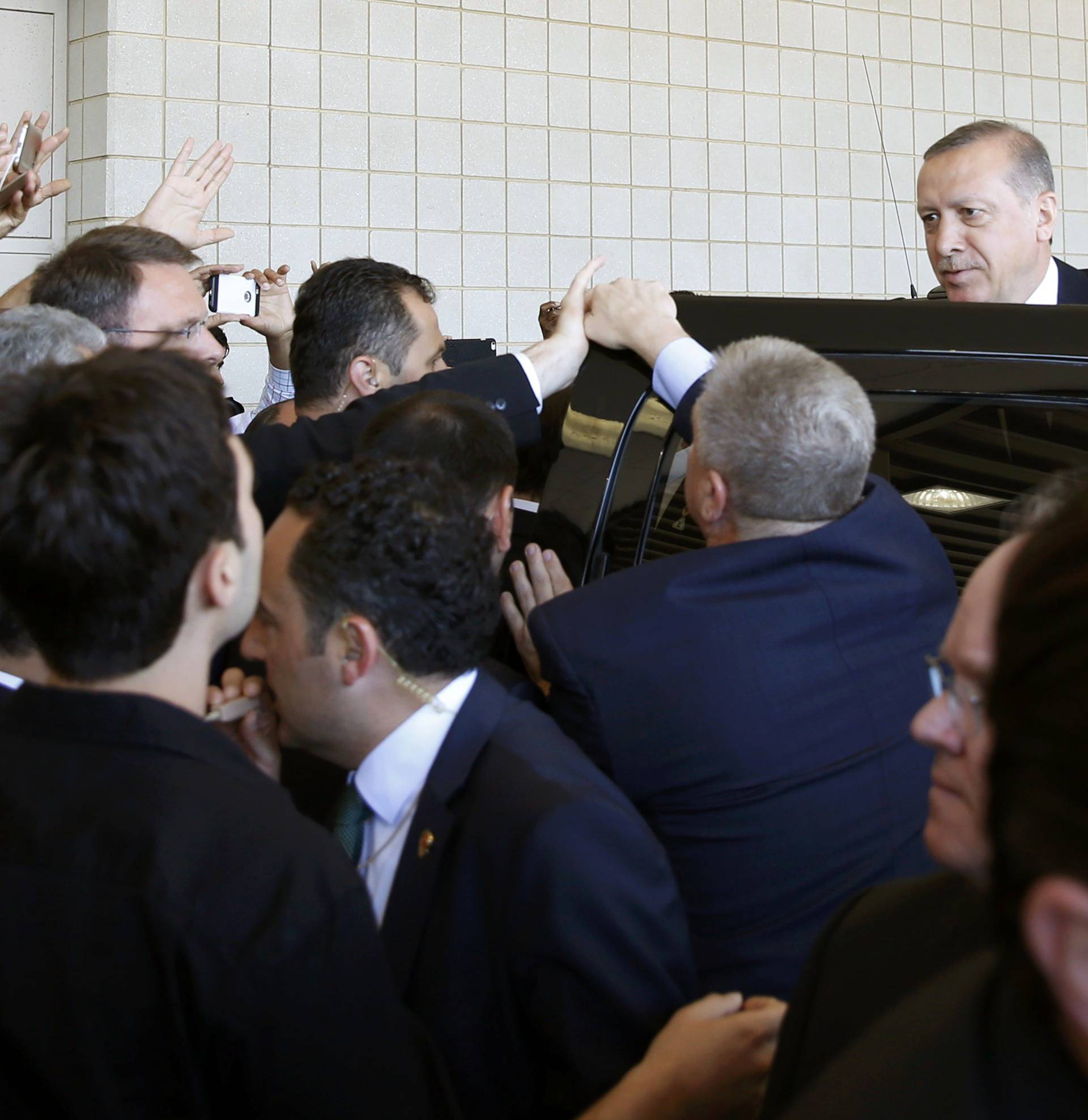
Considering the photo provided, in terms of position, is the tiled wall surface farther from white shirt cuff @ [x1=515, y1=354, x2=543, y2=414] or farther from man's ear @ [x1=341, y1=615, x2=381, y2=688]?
man's ear @ [x1=341, y1=615, x2=381, y2=688]

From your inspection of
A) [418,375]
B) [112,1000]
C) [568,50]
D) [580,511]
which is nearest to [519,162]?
[568,50]

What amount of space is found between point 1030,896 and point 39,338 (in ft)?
5.51

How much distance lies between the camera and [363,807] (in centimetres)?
145

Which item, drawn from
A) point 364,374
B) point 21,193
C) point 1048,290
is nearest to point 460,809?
point 364,374

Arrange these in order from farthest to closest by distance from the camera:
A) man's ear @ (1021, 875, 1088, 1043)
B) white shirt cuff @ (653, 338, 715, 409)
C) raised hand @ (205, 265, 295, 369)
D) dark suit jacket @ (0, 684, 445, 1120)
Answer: raised hand @ (205, 265, 295, 369) → white shirt cuff @ (653, 338, 715, 409) → dark suit jacket @ (0, 684, 445, 1120) → man's ear @ (1021, 875, 1088, 1043)

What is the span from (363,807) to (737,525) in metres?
0.61

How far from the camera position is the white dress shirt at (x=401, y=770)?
4.61ft

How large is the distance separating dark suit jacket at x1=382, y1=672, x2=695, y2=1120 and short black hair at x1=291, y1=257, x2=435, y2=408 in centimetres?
135

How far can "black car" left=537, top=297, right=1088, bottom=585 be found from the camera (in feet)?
6.29

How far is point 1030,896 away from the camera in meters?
0.58

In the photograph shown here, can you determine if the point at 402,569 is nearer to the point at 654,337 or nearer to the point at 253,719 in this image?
the point at 253,719

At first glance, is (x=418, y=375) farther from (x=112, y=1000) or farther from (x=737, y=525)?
(x=112, y=1000)

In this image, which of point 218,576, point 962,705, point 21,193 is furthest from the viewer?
point 21,193

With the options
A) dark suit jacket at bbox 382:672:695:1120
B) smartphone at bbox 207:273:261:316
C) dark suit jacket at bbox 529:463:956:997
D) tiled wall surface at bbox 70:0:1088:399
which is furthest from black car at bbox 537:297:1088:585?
tiled wall surface at bbox 70:0:1088:399
